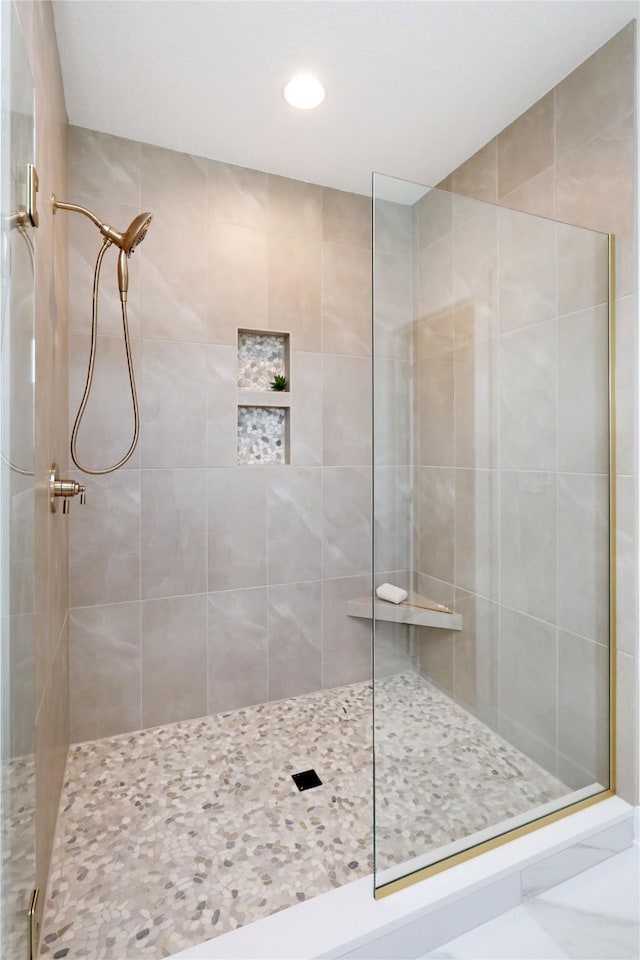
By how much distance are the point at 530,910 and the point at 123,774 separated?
1.36 meters

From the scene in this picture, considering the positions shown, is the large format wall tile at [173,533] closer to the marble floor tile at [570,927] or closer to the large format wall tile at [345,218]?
the large format wall tile at [345,218]

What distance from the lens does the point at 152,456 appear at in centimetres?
208

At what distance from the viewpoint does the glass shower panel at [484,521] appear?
1.23 m

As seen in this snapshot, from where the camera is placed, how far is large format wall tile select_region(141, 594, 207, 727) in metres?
2.09

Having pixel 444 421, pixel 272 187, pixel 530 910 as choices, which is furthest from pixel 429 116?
pixel 530 910

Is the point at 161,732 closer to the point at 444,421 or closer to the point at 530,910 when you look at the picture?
the point at 530,910

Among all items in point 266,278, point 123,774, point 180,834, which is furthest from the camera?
point 266,278

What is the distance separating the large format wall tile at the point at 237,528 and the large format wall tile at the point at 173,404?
6.3 inches

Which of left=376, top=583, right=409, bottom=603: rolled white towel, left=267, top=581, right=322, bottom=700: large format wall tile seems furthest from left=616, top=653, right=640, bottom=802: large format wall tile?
left=267, top=581, right=322, bottom=700: large format wall tile

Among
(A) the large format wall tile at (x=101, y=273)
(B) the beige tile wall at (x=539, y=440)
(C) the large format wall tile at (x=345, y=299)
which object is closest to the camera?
(B) the beige tile wall at (x=539, y=440)

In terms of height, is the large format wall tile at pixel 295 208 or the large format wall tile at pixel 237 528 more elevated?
the large format wall tile at pixel 295 208

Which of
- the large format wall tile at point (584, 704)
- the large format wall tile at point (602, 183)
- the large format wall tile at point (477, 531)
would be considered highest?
the large format wall tile at point (602, 183)

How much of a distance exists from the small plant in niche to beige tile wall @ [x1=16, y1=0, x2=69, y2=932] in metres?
0.90

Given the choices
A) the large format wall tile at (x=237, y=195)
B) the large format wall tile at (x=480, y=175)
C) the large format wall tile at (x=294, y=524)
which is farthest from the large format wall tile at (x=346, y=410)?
the large format wall tile at (x=480, y=175)
